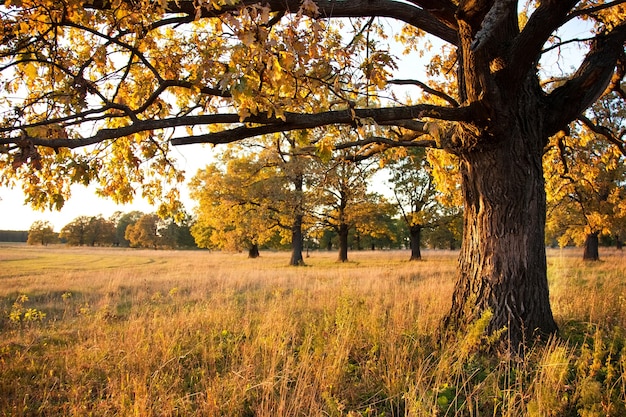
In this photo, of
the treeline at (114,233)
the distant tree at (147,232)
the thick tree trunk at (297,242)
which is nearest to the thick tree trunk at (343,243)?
the thick tree trunk at (297,242)

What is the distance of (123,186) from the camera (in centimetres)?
551

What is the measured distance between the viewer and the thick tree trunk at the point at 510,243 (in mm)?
4695

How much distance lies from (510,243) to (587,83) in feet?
7.78

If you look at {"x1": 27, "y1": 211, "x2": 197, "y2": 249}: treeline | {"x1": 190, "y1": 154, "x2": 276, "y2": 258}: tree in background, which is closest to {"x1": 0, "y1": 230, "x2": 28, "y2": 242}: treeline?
{"x1": 27, "y1": 211, "x2": 197, "y2": 249}: treeline

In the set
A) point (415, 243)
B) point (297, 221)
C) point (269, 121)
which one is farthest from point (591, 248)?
point (269, 121)

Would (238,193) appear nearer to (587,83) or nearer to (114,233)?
A: (587,83)

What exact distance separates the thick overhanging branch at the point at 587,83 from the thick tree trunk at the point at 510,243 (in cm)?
56

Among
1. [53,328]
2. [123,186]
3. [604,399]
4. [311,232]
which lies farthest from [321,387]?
[311,232]

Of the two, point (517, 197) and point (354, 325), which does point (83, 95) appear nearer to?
point (354, 325)

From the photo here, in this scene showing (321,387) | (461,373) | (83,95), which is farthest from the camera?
(83,95)

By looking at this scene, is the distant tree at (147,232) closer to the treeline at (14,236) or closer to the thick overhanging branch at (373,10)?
the treeline at (14,236)

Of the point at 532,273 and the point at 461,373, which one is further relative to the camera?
the point at 532,273

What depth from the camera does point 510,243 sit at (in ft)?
15.6

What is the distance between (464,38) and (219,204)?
2219 centimetres
